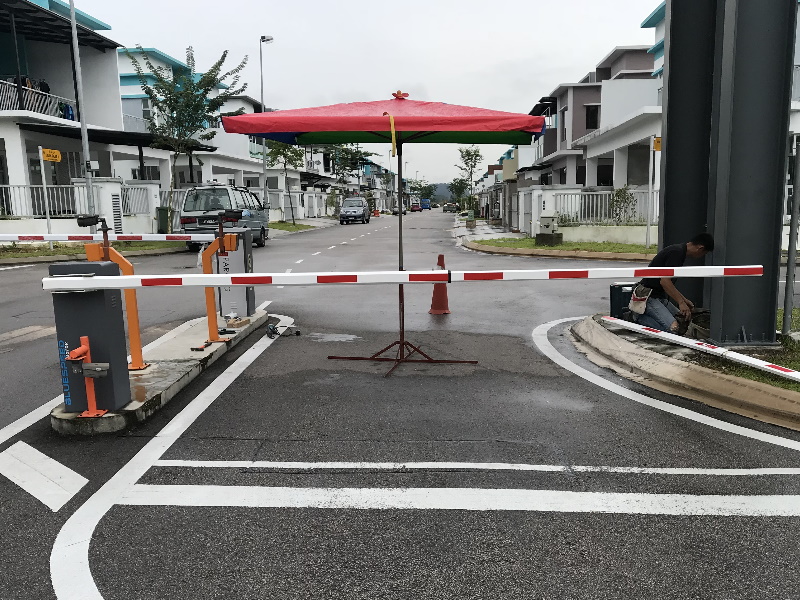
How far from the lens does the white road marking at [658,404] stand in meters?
4.55

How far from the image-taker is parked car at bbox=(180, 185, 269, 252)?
70.0 ft

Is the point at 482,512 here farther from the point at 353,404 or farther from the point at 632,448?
the point at 353,404

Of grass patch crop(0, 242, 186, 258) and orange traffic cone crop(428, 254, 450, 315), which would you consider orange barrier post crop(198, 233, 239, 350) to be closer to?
orange traffic cone crop(428, 254, 450, 315)

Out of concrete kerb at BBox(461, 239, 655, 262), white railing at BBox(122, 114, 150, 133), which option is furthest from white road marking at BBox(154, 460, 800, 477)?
white railing at BBox(122, 114, 150, 133)

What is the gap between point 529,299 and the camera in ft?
36.5

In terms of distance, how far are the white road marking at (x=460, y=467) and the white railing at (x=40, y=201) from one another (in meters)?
21.8

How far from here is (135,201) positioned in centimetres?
2616

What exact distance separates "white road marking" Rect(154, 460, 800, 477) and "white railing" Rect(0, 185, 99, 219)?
21800mm

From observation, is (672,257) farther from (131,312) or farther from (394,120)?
(131,312)

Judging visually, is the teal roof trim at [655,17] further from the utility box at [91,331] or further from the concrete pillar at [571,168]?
the utility box at [91,331]

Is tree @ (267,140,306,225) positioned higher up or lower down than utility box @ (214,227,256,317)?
higher up

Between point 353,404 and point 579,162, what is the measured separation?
3292 centimetres

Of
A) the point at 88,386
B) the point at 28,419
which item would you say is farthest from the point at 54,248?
the point at 88,386

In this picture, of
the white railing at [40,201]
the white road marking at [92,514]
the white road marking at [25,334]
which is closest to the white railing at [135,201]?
the white railing at [40,201]
